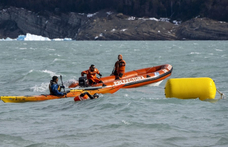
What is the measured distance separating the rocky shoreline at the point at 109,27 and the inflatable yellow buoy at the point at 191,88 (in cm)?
13759

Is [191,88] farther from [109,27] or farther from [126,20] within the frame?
[126,20]

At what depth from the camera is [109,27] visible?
535 feet

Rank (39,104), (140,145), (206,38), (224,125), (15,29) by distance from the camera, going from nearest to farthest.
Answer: (140,145) → (224,125) → (39,104) → (206,38) → (15,29)

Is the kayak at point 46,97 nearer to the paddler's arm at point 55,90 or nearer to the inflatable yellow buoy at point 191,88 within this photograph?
the paddler's arm at point 55,90

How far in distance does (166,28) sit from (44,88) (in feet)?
467

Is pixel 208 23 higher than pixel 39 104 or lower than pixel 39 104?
higher

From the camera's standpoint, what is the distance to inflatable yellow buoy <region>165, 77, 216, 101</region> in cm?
1355

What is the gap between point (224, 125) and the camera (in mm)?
10445

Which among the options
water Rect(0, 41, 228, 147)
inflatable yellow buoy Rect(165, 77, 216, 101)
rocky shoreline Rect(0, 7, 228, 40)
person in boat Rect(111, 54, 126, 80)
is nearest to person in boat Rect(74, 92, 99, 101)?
water Rect(0, 41, 228, 147)

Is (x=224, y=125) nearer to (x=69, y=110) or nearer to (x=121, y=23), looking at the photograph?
(x=69, y=110)

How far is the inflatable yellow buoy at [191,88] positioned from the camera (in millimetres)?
13555

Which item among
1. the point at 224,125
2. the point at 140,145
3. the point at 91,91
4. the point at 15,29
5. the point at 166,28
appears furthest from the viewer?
the point at 15,29

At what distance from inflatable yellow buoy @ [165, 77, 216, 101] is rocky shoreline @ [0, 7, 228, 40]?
137586 mm

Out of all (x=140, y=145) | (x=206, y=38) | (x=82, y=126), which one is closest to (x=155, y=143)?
(x=140, y=145)
